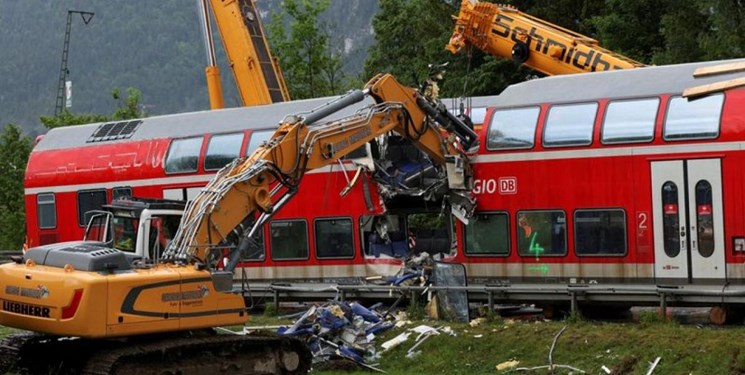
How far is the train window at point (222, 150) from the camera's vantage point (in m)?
33.4

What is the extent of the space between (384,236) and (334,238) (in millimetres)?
1479

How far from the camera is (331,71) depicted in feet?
224

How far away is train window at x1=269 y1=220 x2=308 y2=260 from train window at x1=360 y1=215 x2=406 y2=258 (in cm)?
189

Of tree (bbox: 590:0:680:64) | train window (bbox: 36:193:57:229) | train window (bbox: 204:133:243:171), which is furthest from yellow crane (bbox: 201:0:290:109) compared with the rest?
tree (bbox: 590:0:680:64)

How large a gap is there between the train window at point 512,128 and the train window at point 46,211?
14842 millimetres

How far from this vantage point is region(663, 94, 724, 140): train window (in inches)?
1016

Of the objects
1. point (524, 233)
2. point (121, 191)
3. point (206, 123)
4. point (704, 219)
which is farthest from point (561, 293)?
point (121, 191)

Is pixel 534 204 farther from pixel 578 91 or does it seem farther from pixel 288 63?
pixel 288 63

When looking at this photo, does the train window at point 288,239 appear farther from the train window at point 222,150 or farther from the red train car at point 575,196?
the train window at point 222,150

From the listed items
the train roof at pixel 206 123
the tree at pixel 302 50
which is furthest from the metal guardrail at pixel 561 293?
the tree at pixel 302 50

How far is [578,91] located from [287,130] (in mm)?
7399

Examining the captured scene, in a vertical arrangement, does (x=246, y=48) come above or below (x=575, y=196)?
above

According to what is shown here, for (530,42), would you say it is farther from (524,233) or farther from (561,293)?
(561,293)

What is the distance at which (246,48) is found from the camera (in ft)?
129
